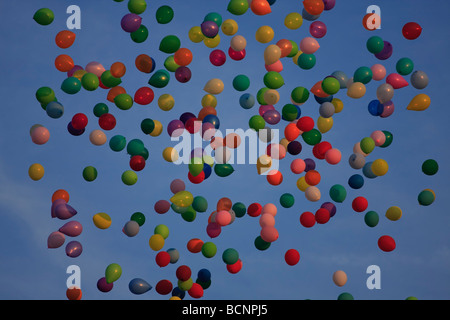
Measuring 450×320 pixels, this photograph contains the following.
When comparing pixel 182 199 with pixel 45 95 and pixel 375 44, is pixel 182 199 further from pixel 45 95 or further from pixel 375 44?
pixel 375 44

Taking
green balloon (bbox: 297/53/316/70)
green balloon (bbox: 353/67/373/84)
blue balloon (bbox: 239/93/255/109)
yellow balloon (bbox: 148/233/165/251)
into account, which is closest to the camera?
yellow balloon (bbox: 148/233/165/251)

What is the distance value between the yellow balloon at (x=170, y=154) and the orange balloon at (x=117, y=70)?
125cm

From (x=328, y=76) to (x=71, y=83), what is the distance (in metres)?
3.67

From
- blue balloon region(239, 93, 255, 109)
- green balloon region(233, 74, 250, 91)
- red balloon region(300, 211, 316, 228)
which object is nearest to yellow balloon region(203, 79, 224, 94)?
green balloon region(233, 74, 250, 91)

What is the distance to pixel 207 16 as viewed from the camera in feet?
28.6

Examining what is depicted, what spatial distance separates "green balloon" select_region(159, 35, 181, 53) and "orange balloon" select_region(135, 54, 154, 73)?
26cm

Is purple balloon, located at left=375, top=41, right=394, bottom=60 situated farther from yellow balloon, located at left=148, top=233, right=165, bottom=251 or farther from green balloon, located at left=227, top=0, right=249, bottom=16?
yellow balloon, located at left=148, top=233, right=165, bottom=251

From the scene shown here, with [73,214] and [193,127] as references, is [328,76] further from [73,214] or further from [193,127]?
[73,214]

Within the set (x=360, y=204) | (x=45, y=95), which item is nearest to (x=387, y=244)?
(x=360, y=204)

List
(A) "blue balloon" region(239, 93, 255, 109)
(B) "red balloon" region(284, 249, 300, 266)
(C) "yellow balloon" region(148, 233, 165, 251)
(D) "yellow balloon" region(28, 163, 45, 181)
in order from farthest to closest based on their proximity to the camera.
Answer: (A) "blue balloon" region(239, 93, 255, 109) → (D) "yellow balloon" region(28, 163, 45, 181) → (C) "yellow balloon" region(148, 233, 165, 251) → (B) "red balloon" region(284, 249, 300, 266)

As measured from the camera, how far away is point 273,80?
855cm

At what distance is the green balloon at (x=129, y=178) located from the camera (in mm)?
8695

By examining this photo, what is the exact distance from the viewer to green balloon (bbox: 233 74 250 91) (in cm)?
867
